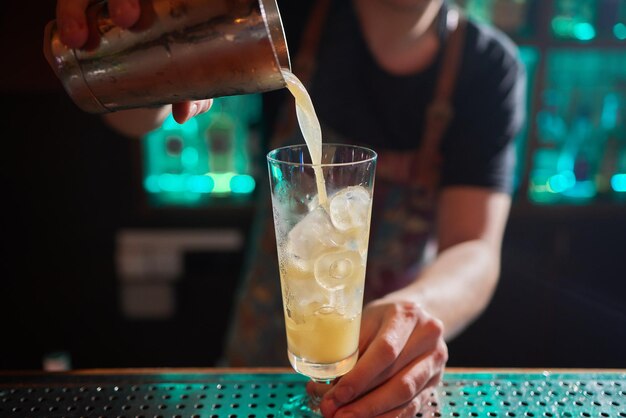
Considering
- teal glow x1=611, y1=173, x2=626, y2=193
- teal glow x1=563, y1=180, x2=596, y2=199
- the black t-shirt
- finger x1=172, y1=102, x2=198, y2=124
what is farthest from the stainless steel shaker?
teal glow x1=611, y1=173, x2=626, y2=193

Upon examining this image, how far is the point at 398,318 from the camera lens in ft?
3.78

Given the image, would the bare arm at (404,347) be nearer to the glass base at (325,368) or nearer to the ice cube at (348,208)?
the glass base at (325,368)

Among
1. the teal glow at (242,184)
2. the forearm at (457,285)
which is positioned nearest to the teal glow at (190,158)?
Answer: the teal glow at (242,184)

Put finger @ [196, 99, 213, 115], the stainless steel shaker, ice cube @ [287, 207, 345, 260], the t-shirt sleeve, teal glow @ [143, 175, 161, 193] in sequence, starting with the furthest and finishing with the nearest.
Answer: teal glow @ [143, 175, 161, 193] → the t-shirt sleeve → finger @ [196, 99, 213, 115] → ice cube @ [287, 207, 345, 260] → the stainless steel shaker

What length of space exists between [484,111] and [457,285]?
67cm

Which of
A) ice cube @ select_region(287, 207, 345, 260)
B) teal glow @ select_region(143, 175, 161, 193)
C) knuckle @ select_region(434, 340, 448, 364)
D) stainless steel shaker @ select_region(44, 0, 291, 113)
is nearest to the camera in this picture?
stainless steel shaker @ select_region(44, 0, 291, 113)

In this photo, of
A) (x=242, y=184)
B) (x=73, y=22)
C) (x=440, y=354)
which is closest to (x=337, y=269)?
(x=440, y=354)

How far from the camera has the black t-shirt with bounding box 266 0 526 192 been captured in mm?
1933

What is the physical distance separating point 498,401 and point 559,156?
2393mm

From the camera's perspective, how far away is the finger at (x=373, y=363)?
105 centimetres

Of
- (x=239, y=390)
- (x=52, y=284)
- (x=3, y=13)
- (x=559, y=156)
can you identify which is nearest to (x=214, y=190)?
(x=52, y=284)

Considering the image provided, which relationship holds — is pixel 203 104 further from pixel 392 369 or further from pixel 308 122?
pixel 392 369

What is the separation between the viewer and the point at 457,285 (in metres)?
1.57

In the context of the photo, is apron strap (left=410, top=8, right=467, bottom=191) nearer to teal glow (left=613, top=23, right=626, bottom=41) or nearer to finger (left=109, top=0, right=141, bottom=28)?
finger (left=109, top=0, right=141, bottom=28)
